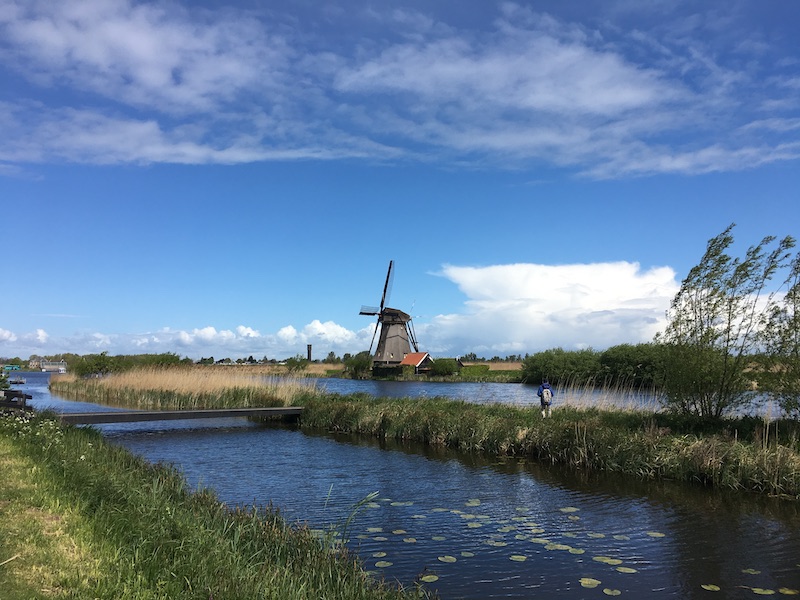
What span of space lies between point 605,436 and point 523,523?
19.3 feet

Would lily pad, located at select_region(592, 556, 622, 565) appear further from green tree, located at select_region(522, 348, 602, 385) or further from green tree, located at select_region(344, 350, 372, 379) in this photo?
green tree, located at select_region(344, 350, 372, 379)

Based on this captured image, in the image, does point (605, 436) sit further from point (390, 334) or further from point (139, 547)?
point (390, 334)

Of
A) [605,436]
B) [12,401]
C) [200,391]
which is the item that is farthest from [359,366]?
[605,436]

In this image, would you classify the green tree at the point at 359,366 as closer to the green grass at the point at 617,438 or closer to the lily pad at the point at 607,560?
the green grass at the point at 617,438

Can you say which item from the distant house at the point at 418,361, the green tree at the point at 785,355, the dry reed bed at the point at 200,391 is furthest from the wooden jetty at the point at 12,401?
the distant house at the point at 418,361

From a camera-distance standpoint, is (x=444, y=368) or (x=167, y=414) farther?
(x=444, y=368)

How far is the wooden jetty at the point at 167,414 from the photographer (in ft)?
66.0

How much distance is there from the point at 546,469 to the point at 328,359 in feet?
264

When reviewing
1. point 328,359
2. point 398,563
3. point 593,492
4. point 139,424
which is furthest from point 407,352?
point 398,563

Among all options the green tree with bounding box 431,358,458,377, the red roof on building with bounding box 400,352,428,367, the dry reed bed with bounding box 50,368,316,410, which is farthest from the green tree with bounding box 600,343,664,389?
the dry reed bed with bounding box 50,368,316,410

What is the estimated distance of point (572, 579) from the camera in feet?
23.2

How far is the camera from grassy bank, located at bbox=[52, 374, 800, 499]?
475 inches

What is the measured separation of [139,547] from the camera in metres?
5.05

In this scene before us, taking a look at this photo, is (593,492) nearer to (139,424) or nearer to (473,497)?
(473,497)
